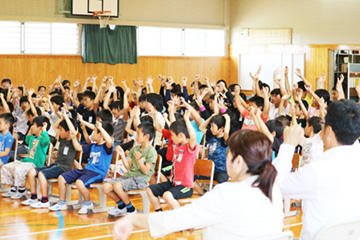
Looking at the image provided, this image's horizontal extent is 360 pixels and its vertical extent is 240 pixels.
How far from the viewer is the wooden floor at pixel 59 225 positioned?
5244 mm

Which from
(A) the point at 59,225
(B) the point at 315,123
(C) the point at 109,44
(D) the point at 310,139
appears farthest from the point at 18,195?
(C) the point at 109,44

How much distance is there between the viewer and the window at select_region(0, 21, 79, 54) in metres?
14.5

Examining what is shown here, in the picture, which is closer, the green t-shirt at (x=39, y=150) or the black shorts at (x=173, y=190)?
the black shorts at (x=173, y=190)

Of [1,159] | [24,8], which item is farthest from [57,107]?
[24,8]

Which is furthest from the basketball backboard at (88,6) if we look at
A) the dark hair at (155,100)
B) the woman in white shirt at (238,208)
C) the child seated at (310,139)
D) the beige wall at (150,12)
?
the woman in white shirt at (238,208)

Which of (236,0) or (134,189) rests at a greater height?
(236,0)

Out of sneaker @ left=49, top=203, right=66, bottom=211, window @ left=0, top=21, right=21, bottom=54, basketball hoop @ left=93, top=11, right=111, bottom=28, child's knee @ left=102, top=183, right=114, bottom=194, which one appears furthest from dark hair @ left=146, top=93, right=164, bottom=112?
window @ left=0, top=21, right=21, bottom=54

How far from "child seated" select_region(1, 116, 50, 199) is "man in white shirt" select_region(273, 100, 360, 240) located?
4.90 meters

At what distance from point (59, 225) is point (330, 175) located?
13.1 feet

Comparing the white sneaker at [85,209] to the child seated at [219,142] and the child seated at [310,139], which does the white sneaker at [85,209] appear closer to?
the child seated at [219,142]

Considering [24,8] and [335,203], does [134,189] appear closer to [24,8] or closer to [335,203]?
[335,203]

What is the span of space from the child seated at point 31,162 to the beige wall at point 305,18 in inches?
466

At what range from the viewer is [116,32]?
16.1 metres

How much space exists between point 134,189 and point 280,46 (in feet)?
41.6
